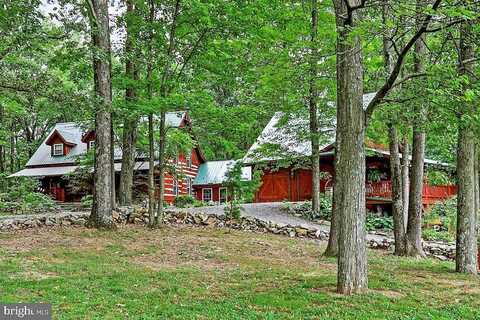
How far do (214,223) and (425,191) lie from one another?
1352 cm

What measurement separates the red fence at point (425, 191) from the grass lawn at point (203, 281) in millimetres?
9949

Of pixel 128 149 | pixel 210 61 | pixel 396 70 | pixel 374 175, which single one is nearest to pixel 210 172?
pixel 374 175

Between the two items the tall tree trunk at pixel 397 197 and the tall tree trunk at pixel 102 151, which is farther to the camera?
the tall tree trunk at pixel 102 151

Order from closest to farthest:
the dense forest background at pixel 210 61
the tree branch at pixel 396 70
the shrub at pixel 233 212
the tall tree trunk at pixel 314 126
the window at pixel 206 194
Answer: the tree branch at pixel 396 70 < the dense forest background at pixel 210 61 < the tall tree trunk at pixel 314 126 < the shrub at pixel 233 212 < the window at pixel 206 194

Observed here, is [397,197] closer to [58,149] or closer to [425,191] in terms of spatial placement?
[425,191]

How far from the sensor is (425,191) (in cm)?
2403

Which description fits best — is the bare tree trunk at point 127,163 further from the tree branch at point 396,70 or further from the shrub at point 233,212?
the tree branch at point 396,70

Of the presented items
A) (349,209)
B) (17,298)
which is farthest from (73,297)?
(349,209)

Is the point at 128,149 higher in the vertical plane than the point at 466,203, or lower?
higher

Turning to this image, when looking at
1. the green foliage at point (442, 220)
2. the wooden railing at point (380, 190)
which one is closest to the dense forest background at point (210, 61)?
the green foliage at point (442, 220)

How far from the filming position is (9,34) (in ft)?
30.8

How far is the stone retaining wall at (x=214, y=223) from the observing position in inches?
532

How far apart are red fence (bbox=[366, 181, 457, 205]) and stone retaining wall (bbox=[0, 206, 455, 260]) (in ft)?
17.3

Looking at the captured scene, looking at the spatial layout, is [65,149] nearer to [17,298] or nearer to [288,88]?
[288,88]
